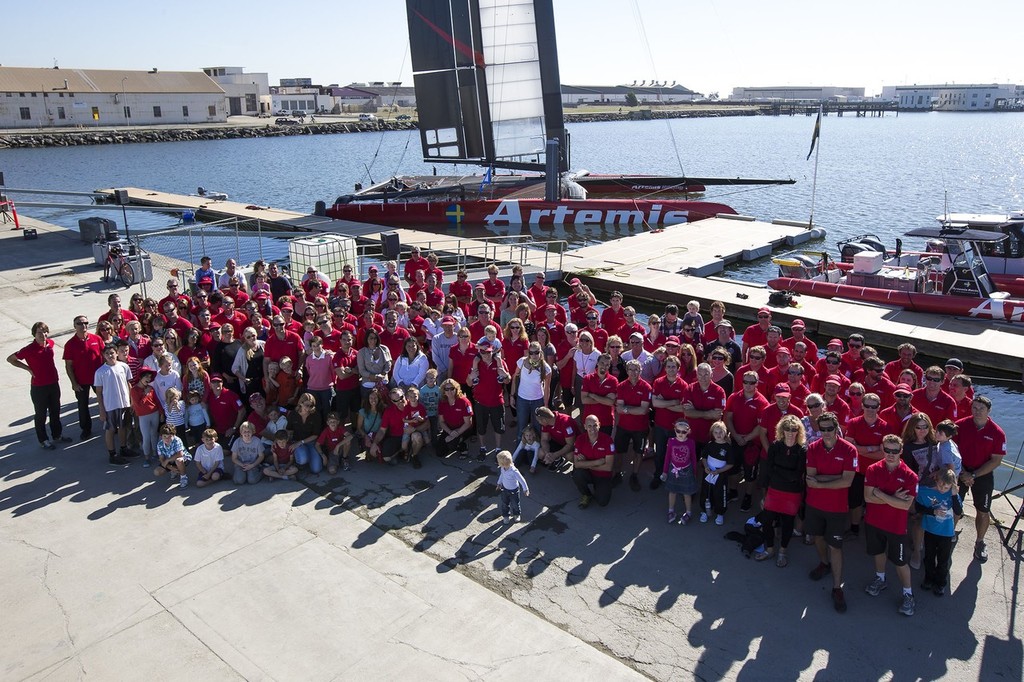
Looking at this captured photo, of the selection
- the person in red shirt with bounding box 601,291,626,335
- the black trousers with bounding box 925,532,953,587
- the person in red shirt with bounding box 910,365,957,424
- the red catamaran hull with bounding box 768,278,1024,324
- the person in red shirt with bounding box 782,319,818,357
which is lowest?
the black trousers with bounding box 925,532,953,587

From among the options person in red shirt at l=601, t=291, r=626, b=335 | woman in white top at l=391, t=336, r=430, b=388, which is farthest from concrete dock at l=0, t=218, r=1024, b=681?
person in red shirt at l=601, t=291, r=626, b=335

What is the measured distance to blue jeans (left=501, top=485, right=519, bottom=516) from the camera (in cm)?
731

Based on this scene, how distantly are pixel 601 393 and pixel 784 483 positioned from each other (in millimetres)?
2242

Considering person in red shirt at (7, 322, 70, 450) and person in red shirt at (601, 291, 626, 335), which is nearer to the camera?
person in red shirt at (7, 322, 70, 450)

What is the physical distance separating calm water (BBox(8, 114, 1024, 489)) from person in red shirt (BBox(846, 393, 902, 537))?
6.00m

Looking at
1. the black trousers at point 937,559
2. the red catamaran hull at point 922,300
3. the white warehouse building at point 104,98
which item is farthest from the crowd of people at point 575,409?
the white warehouse building at point 104,98

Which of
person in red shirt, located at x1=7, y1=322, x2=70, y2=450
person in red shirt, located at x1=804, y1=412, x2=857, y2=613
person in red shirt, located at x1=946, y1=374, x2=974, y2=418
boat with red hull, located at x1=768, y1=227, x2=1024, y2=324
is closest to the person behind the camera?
person in red shirt, located at x1=804, y1=412, x2=857, y2=613

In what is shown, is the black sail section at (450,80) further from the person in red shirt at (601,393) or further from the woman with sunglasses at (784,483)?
the woman with sunglasses at (784,483)

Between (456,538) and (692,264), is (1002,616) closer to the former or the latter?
(456,538)

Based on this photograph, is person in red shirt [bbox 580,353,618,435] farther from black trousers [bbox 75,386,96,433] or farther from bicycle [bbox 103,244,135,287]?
bicycle [bbox 103,244,135,287]

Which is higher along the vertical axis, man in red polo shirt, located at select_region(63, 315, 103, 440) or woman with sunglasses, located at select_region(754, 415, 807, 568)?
man in red polo shirt, located at select_region(63, 315, 103, 440)

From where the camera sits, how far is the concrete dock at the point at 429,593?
5496mm

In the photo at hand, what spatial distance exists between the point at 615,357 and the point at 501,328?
2.97 meters

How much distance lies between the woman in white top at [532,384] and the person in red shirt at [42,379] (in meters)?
5.54
